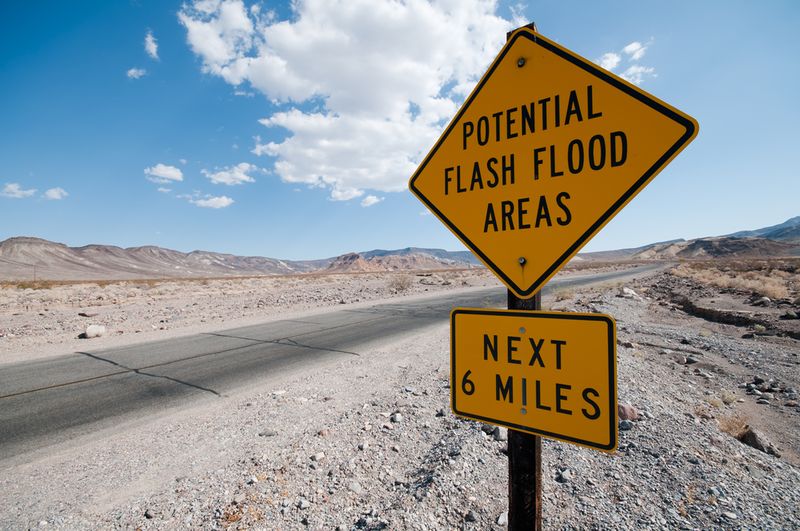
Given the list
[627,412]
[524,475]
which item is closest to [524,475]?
[524,475]

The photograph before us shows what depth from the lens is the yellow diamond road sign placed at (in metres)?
1.32

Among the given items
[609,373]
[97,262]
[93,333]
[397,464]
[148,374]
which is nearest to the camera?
[609,373]

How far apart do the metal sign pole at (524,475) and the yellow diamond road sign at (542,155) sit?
101 mm

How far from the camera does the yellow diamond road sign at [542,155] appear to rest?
52.1 inches

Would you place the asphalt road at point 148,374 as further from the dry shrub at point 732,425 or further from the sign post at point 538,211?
the dry shrub at point 732,425

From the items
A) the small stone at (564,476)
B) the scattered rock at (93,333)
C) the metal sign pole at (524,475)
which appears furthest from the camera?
the scattered rock at (93,333)

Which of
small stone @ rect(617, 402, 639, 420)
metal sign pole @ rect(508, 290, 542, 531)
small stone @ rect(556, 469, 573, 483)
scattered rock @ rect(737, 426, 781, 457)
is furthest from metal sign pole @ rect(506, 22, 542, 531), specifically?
scattered rock @ rect(737, 426, 781, 457)

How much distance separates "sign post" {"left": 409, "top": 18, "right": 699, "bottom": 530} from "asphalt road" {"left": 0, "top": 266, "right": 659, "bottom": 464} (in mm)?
5380

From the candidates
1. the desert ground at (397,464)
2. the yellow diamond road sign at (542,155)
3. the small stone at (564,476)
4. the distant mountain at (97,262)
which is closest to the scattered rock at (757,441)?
the desert ground at (397,464)

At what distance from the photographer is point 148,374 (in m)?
6.84

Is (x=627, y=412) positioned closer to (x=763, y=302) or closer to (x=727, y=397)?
(x=727, y=397)

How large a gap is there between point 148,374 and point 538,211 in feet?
25.6

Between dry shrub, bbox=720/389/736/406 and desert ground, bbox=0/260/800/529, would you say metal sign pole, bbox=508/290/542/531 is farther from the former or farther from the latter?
dry shrub, bbox=720/389/736/406

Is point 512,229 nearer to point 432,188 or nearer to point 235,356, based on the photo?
point 432,188
